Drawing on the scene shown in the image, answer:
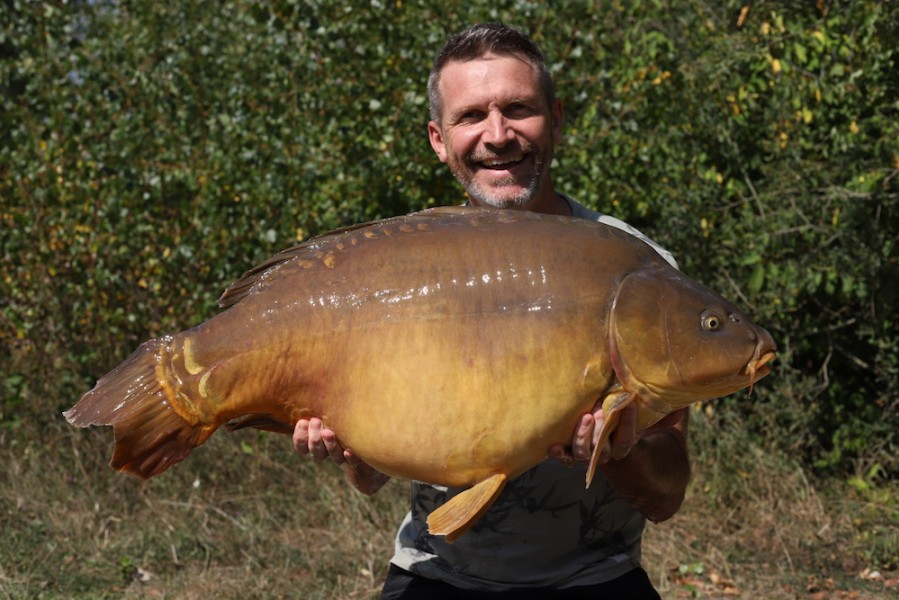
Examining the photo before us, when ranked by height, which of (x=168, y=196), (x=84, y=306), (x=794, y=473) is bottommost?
(x=794, y=473)

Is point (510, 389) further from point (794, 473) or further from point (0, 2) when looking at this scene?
point (0, 2)

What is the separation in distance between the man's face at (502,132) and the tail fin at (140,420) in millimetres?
938

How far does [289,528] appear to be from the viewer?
15.8 ft

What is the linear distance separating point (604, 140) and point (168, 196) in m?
2.11

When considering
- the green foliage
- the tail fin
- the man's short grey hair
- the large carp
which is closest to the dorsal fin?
the large carp

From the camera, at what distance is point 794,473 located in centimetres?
493

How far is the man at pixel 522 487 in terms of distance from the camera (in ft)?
8.09

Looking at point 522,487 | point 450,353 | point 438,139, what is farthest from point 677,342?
point 438,139

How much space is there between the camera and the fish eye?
6.65ft

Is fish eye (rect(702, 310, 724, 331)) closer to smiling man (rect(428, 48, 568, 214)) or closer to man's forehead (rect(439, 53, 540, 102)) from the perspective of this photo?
smiling man (rect(428, 48, 568, 214))

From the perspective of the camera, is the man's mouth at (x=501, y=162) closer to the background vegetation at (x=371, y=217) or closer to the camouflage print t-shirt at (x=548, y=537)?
the camouflage print t-shirt at (x=548, y=537)

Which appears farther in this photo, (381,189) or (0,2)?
(0,2)

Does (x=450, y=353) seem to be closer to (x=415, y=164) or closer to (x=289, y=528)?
(x=289, y=528)

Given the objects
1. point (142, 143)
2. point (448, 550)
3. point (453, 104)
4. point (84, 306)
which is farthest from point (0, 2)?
point (448, 550)
